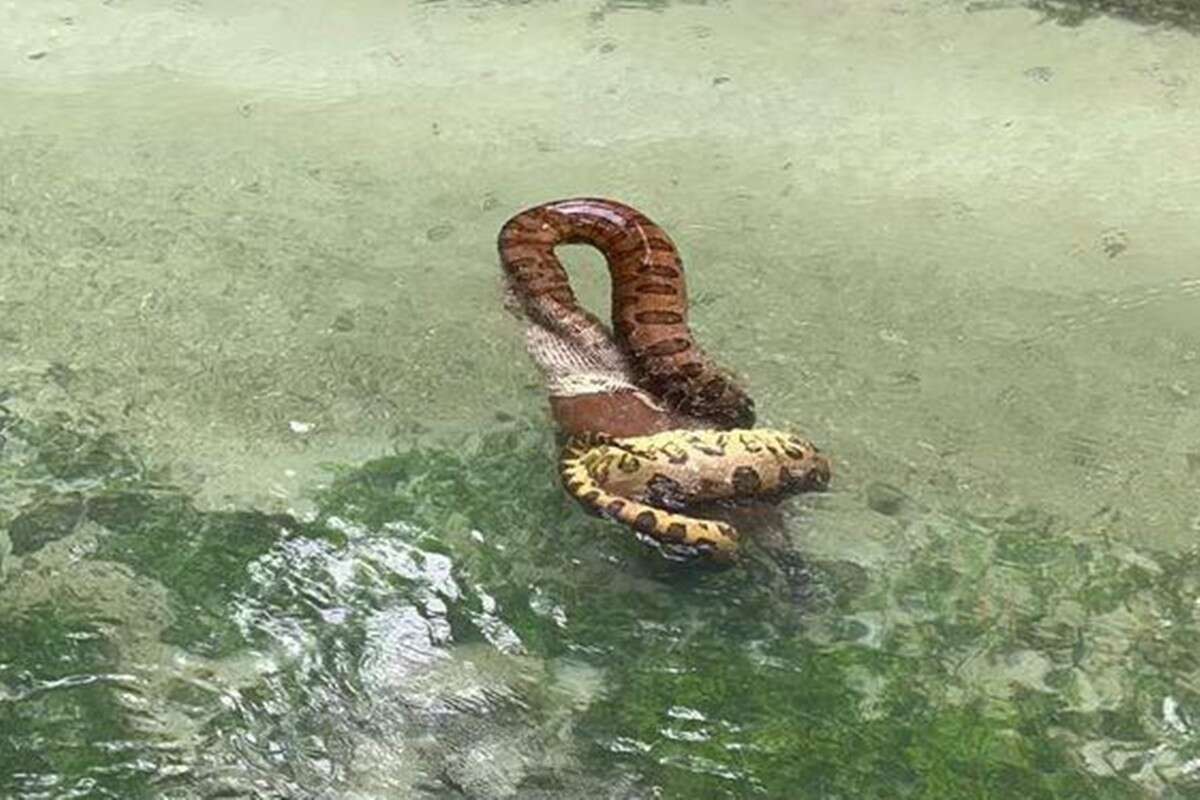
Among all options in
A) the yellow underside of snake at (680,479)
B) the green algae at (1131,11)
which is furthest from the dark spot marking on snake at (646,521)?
the green algae at (1131,11)

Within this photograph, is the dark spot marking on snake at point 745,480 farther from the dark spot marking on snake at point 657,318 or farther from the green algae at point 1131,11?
the green algae at point 1131,11

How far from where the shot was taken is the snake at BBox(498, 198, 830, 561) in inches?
85.7

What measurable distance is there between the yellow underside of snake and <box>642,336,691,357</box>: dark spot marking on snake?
0.71 ft

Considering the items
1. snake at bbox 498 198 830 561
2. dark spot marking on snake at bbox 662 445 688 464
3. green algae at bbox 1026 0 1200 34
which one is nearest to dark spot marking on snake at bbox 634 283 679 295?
snake at bbox 498 198 830 561

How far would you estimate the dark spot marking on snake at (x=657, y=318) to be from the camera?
99.5 inches

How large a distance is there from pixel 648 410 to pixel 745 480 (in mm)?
222

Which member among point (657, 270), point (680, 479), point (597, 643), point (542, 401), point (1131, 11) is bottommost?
point (597, 643)

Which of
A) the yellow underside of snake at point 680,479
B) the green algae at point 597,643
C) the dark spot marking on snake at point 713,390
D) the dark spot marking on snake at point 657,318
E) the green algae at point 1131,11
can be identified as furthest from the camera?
the green algae at point 1131,11

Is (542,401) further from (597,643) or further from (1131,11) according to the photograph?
(1131,11)

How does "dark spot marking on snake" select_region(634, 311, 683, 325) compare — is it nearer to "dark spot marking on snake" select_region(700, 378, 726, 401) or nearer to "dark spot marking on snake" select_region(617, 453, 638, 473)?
"dark spot marking on snake" select_region(700, 378, 726, 401)

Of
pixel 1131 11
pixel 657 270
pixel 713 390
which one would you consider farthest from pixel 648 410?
pixel 1131 11

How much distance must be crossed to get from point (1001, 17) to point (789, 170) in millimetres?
931

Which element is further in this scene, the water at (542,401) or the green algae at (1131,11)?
the green algae at (1131,11)

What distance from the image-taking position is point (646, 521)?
7.02 feet
